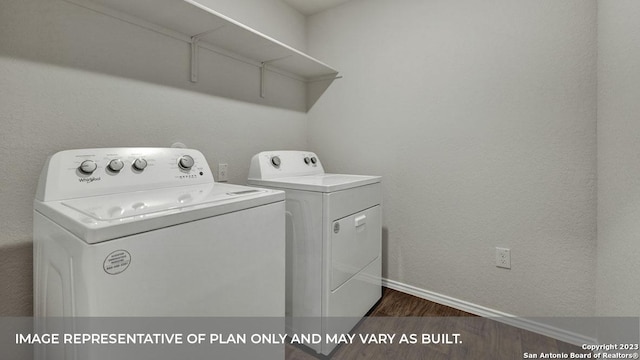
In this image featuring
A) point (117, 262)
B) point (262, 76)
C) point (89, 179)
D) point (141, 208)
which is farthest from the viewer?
point (262, 76)

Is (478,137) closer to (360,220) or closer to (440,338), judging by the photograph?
(360,220)

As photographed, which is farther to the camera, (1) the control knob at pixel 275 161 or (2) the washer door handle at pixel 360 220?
(1) the control knob at pixel 275 161

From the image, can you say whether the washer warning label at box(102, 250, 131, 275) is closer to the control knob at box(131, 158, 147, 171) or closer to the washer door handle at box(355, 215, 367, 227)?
the control knob at box(131, 158, 147, 171)

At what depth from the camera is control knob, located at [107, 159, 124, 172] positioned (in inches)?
41.6

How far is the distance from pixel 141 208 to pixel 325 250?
0.82 m

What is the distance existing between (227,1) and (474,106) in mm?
1604

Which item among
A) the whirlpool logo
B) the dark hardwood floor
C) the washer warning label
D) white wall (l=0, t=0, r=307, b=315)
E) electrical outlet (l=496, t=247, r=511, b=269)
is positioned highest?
white wall (l=0, t=0, r=307, b=315)

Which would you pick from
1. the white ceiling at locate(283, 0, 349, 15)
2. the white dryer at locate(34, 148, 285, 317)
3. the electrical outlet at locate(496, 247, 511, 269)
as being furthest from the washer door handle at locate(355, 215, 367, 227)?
the white ceiling at locate(283, 0, 349, 15)

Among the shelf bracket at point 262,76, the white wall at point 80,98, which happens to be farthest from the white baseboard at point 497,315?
the shelf bracket at point 262,76

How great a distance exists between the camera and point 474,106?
5.50 feet

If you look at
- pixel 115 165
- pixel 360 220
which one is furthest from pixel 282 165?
pixel 115 165

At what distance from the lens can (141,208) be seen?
81 cm

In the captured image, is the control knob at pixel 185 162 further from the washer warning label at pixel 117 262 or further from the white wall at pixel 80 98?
the washer warning label at pixel 117 262

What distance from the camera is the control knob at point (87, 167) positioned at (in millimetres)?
1001
